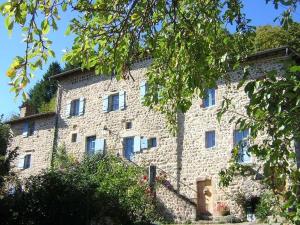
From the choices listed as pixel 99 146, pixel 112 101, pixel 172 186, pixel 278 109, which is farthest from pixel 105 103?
pixel 278 109

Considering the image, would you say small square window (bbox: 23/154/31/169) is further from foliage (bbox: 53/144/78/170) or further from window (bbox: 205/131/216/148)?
window (bbox: 205/131/216/148)

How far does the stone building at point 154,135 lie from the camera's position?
17.6m

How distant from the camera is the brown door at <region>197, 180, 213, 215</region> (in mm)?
17656

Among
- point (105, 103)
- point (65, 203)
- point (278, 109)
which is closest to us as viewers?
point (278, 109)

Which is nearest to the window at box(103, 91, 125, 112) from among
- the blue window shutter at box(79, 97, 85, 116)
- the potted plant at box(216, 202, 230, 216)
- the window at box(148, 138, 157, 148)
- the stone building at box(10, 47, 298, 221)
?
the stone building at box(10, 47, 298, 221)

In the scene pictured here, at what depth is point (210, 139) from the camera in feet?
60.1

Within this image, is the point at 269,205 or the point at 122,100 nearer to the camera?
the point at 269,205

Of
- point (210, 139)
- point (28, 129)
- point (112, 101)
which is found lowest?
point (210, 139)

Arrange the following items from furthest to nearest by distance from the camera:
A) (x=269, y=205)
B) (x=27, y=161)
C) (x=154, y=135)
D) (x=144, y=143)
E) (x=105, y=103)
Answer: (x=27, y=161)
(x=105, y=103)
(x=144, y=143)
(x=154, y=135)
(x=269, y=205)

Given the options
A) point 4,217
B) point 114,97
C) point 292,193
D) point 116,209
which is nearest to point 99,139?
point 114,97

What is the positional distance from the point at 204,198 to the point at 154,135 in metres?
3.92

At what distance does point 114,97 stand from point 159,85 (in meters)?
16.8

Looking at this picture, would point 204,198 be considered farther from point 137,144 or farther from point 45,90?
point 45,90

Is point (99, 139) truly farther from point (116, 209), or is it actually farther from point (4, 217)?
point (4, 217)
